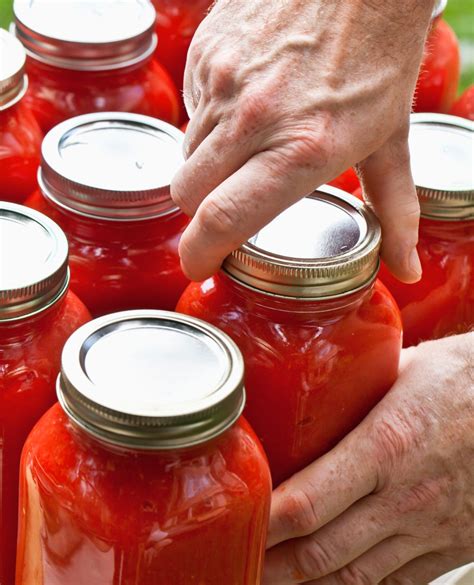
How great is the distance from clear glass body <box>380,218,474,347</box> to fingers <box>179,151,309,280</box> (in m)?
0.30

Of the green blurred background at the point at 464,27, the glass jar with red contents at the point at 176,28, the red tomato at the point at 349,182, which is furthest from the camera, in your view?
the green blurred background at the point at 464,27

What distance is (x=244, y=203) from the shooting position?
0.91 m

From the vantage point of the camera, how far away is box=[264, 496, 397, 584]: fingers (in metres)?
1.08

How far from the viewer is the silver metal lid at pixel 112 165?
3.63ft

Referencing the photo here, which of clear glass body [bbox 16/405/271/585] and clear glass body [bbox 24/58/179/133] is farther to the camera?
clear glass body [bbox 24/58/179/133]

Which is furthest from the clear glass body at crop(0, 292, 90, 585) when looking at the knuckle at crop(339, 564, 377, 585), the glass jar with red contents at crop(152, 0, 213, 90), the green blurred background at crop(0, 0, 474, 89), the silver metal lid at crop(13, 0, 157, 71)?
the green blurred background at crop(0, 0, 474, 89)

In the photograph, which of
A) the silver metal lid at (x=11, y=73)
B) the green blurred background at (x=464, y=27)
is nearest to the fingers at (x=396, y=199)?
the silver metal lid at (x=11, y=73)

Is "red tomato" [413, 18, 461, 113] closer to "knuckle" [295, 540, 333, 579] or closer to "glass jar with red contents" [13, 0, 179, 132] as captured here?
"glass jar with red contents" [13, 0, 179, 132]

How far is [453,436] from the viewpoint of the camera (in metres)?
1.07

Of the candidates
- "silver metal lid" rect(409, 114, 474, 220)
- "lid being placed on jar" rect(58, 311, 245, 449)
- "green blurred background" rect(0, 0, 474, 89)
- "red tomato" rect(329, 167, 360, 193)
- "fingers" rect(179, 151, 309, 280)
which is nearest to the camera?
"lid being placed on jar" rect(58, 311, 245, 449)

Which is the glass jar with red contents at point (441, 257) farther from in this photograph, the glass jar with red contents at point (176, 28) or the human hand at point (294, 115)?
the glass jar with red contents at point (176, 28)

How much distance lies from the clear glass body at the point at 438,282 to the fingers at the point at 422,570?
0.26m

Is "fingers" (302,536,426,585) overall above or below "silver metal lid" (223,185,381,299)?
below

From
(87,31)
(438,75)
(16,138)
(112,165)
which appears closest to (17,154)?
(16,138)
